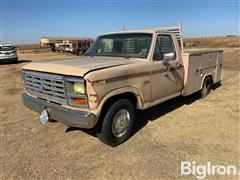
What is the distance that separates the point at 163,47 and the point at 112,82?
1.86 m

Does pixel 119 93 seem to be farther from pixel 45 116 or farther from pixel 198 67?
pixel 198 67

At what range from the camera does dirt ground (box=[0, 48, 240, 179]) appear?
136 inches

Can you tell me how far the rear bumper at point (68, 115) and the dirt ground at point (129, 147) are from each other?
64 centimetres

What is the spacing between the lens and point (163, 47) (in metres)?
5.04

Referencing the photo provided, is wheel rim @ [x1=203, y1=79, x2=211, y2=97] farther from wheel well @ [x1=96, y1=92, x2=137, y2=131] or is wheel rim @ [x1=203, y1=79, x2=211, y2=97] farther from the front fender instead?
wheel well @ [x1=96, y1=92, x2=137, y2=131]

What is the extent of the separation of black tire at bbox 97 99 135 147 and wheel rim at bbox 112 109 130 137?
0.03 meters

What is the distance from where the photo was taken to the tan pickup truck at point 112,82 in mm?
3561

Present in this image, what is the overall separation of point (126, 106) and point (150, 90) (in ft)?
2.33

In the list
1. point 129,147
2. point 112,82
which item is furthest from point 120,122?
point 112,82

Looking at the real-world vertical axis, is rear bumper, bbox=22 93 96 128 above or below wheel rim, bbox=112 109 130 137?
above

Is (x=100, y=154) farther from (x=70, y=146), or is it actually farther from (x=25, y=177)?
(x=25, y=177)

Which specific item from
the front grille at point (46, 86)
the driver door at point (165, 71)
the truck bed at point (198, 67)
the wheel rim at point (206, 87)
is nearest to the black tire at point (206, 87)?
the wheel rim at point (206, 87)

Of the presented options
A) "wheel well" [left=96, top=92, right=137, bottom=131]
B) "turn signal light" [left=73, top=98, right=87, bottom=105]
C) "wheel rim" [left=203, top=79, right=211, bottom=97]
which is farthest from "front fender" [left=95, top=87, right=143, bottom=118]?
"wheel rim" [left=203, top=79, right=211, bottom=97]

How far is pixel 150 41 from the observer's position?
4.73 meters
